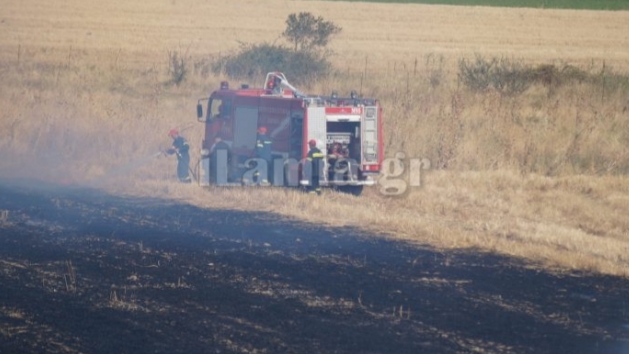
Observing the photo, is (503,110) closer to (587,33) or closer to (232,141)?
(232,141)

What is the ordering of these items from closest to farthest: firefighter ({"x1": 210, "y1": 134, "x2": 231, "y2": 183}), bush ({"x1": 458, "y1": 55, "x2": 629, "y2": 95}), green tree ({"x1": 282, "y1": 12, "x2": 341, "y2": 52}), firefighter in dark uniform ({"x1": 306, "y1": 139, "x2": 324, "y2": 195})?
firefighter in dark uniform ({"x1": 306, "y1": 139, "x2": 324, "y2": 195}), firefighter ({"x1": 210, "y1": 134, "x2": 231, "y2": 183}), bush ({"x1": 458, "y1": 55, "x2": 629, "y2": 95}), green tree ({"x1": 282, "y1": 12, "x2": 341, "y2": 52})

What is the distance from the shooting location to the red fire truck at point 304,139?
17.3m

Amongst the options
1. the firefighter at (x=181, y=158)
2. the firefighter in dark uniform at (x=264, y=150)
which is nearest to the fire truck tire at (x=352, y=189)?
the firefighter in dark uniform at (x=264, y=150)

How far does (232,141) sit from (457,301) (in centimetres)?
906

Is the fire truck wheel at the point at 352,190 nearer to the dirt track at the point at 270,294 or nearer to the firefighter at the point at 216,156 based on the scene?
the firefighter at the point at 216,156

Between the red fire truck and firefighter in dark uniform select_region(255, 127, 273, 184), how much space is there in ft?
0.22

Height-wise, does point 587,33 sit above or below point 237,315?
above

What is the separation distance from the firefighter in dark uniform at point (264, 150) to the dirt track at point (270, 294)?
8.88 ft

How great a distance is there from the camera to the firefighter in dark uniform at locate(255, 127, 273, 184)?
18000 millimetres

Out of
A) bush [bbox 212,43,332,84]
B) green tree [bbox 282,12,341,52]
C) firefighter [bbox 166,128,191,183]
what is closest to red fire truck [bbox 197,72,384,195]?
firefighter [bbox 166,128,191,183]

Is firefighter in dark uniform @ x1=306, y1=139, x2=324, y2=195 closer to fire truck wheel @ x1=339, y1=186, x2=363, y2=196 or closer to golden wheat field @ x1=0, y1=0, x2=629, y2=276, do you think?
golden wheat field @ x1=0, y1=0, x2=629, y2=276

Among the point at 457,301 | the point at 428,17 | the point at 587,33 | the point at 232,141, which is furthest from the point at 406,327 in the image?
the point at 428,17

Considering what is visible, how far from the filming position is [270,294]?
10812 mm

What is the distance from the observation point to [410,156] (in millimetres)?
20812
